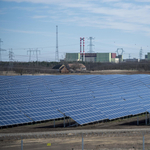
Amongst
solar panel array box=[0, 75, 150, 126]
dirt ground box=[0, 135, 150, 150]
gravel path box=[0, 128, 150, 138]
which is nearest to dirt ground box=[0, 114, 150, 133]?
solar panel array box=[0, 75, 150, 126]

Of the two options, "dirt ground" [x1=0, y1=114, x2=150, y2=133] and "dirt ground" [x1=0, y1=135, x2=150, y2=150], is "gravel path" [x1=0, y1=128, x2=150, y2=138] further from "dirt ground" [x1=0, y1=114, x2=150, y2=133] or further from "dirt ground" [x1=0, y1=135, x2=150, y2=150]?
"dirt ground" [x1=0, y1=135, x2=150, y2=150]

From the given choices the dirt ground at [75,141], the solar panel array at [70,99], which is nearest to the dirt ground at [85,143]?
the dirt ground at [75,141]

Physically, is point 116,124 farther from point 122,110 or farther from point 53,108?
point 53,108

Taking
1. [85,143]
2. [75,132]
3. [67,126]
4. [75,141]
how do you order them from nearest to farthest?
[85,143] → [75,141] → [75,132] → [67,126]

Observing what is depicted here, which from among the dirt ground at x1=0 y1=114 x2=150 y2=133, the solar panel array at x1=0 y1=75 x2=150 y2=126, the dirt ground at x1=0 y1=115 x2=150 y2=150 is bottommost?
the dirt ground at x1=0 y1=114 x2=150 y2=133

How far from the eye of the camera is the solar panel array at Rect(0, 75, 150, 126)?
2602 centimetres

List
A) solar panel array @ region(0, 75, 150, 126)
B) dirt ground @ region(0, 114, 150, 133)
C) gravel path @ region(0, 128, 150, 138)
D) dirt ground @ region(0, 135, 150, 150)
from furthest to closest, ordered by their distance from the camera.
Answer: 1. solar panel array @ region(0, 75, 150, 126)
2. dirt ground @ region(0, 114, 150, 133)
3. gravel path @ region(0, 128, 150, 138)
4. dirt ground @ region(0, 135, 150, 150)

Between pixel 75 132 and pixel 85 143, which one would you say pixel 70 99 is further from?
pixel 85 143

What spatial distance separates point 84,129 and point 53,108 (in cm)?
511

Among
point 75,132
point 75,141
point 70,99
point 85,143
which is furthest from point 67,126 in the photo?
point 85,143

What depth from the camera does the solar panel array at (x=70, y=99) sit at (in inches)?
1024

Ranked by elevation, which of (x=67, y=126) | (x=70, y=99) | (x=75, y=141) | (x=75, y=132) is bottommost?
(x=67, y=126)

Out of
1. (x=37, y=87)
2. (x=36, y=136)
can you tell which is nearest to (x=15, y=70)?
(x=37, y=87)

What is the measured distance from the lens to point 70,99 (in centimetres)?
3083
